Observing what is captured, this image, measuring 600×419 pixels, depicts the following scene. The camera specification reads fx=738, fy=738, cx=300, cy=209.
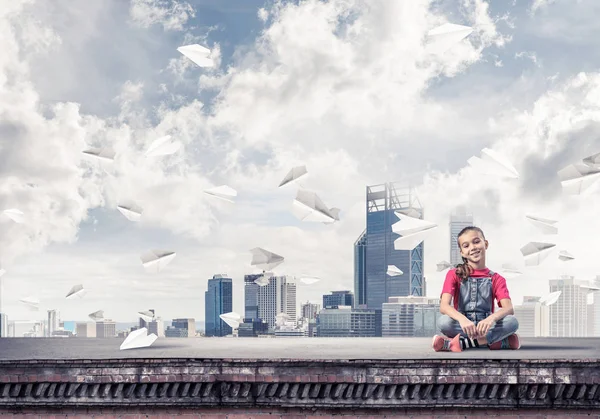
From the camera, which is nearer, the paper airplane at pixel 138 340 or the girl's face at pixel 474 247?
the girl's face at pixel 474 247

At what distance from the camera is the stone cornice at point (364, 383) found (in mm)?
11516

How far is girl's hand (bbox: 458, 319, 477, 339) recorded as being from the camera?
13102 millimetres

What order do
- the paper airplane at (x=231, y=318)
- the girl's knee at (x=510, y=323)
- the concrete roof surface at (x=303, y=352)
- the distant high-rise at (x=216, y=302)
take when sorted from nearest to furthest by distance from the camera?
the concrete roof surface at (x=303, y=352) < the girl's knee at (x=510, y=323) < the paper airplane at (x=231, y=318) < the distant high-rise at (x=216, y=302)

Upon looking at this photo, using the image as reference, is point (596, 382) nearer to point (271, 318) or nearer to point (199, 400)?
point (199, 400)

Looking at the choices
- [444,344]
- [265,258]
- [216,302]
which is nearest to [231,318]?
[265,258]

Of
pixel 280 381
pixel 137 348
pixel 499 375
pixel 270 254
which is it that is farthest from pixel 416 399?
pixel 137 348

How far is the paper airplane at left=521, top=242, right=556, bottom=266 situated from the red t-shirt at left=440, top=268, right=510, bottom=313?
6.74 feet

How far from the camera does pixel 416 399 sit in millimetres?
11547

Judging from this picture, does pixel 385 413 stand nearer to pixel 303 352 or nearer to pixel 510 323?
pixel 303 352

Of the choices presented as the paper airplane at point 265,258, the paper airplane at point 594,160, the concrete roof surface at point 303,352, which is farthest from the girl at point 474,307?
the paper airplane at point 265,258

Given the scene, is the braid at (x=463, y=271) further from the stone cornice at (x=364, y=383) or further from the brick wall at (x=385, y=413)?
the brick wall at (x=385, y=413)

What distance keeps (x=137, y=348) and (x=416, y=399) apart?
250 inches

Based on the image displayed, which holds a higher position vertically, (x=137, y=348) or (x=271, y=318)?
(x=137, y=348)

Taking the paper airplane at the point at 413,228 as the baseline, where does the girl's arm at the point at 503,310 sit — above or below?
below
